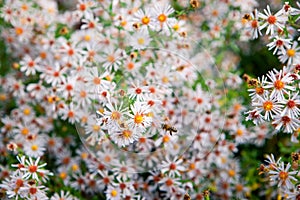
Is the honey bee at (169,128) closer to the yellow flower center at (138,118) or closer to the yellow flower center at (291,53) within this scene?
the yellow flower center at (138,118)

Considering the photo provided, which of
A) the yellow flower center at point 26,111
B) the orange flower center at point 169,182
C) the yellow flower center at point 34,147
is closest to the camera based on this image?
the orange flower center at point 169,182

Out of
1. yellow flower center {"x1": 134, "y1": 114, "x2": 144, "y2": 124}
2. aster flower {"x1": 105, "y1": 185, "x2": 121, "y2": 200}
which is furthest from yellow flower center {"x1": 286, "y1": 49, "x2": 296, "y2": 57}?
aster flower {"x1": 105, "y1": 185, "x2": 121, "y2": 200}

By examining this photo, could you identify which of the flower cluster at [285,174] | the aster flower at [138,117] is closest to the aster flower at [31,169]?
the aster flower at [138,117]

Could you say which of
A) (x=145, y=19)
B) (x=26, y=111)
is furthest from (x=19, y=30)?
(x=145, y=19)

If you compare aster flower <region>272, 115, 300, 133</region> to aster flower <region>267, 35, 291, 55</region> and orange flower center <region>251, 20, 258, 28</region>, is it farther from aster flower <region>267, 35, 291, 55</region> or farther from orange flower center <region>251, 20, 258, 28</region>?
orange flower center <region>251, 20, 258, 28</region>

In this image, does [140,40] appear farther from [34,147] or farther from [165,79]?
[34,147]

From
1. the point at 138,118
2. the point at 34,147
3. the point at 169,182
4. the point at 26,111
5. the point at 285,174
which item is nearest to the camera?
the point at 138,118

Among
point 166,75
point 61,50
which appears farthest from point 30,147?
point 166,75

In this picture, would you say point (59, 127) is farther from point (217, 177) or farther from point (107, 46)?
point (217, 177)

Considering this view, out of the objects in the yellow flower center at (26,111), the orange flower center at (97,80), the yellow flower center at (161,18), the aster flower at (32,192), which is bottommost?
the aster flower at (32,192)

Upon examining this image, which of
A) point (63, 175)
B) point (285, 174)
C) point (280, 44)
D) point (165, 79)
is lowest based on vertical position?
point (63, 175)

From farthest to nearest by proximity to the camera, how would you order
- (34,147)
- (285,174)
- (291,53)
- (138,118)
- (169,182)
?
(34,147), (169,182), (291,53), (285,174), (138,118)
